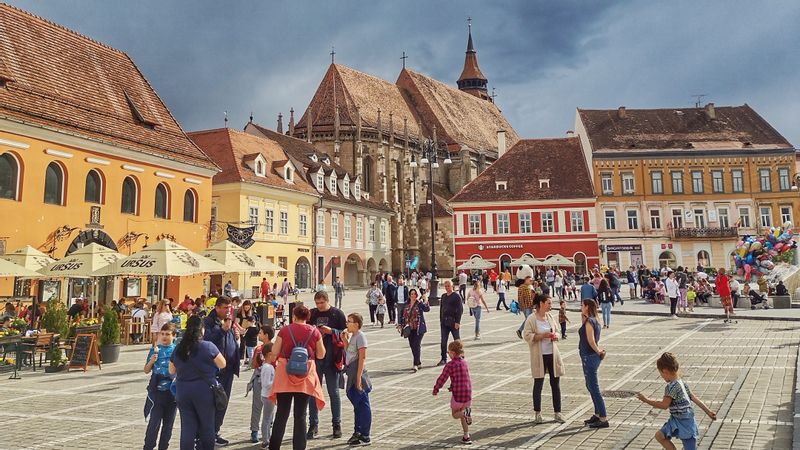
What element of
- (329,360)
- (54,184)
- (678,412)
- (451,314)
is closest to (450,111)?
(54,184)

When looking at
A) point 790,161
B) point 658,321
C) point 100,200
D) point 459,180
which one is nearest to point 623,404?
point 658,321

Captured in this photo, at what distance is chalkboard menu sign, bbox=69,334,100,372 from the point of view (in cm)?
1282

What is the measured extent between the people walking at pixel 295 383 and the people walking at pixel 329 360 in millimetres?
711

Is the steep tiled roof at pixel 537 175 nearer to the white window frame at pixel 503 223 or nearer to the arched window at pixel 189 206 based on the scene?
the white window frame at pixel 503 223

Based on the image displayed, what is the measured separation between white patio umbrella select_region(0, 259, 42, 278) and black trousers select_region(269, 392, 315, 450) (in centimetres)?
1189

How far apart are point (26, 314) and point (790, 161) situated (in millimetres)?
50232

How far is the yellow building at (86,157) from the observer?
65.1 ft

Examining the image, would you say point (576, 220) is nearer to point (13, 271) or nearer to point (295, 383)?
point (13, 271)

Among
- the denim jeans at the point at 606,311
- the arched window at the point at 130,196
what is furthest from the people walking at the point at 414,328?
the arched window at the point at 130,196

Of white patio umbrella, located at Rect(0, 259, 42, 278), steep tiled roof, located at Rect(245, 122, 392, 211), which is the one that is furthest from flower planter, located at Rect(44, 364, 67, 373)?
steep tiled roof, located at Rect(245, 122, 392, 211)

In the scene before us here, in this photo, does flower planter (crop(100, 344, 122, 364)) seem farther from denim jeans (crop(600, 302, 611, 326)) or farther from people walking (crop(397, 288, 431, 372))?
denim jeans (crop(600, 302, 611, 326))

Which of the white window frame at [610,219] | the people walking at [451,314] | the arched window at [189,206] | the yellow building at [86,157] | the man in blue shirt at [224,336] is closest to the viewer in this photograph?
the man in blue shirt at [224,336]

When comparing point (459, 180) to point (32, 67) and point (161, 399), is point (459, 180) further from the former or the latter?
point (161, 399)

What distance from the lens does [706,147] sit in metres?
46.9
